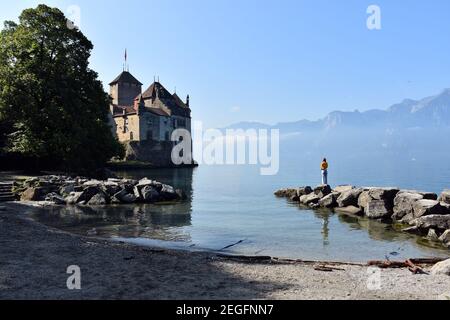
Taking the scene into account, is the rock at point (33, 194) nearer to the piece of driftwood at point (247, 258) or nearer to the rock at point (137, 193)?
the rock at point (137, 193)

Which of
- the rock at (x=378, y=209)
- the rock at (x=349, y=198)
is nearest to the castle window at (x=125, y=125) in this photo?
the rock at (x=349, y=198)

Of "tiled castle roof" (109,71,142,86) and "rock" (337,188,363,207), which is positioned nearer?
"rock" (337,188,363,207)

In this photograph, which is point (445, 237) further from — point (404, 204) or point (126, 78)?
point (126, 78)

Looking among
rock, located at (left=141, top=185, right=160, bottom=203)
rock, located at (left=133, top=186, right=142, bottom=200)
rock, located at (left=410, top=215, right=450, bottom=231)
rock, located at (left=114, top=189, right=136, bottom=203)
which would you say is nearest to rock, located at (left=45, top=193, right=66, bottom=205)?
rock, located at (left=114, top=189, right=136, bottom=203)

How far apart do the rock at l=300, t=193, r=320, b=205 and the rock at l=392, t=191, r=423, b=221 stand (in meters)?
9.36

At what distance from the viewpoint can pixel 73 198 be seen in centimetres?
3709

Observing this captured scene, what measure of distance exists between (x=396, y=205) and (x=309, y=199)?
1024 cm

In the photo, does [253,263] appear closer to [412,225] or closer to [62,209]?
[412,225]

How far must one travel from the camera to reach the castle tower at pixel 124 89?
137750 millimetres

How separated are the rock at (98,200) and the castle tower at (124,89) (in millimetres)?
103569

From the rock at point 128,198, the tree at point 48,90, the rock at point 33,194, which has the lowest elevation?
the rock at point 128,198

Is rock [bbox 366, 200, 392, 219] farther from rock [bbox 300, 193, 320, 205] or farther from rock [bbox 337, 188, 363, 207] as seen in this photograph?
rock [bbox 300, 193, 320, 205]

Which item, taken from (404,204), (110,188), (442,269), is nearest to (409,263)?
(442,269)

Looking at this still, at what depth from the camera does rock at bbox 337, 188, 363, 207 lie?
38031 mm
